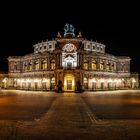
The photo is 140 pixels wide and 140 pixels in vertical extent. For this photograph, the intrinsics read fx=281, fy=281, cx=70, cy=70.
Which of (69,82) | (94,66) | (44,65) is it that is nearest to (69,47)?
(69,82)

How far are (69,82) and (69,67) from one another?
186 inches

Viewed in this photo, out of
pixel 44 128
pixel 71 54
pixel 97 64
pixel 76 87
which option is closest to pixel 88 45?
pixel 97 64

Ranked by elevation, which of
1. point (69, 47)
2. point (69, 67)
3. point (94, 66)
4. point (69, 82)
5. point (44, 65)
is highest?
point (69, 47)

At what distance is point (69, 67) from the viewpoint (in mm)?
87875

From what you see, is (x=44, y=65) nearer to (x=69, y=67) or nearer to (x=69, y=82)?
(x=69, y=67)

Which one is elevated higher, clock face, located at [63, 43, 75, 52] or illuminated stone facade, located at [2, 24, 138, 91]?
clock face, located at [63, 43, 75, 52]

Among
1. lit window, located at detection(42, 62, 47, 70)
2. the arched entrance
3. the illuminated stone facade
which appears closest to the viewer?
the arched entrance

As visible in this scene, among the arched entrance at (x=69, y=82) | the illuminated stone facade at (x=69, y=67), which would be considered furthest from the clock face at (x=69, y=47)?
the arched entrance at (x=69, y=82)

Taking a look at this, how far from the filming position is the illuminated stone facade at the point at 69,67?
88.1 metres

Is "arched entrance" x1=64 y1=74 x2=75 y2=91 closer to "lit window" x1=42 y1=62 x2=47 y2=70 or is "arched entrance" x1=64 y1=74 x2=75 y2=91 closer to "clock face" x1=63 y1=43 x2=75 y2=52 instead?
"clock face" x1=63 y1=43 x2=75 y2=52

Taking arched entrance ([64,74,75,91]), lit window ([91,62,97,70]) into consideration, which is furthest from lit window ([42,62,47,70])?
lit window ([91,62,97,70])

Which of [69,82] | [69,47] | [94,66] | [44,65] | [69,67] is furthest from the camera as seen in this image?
[44,65]

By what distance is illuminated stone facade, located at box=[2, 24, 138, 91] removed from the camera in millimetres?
88125

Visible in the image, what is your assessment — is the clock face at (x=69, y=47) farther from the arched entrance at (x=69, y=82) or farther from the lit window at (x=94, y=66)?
the lit window at (x=94, y=66)
